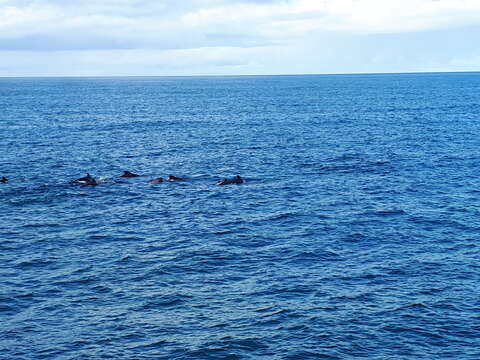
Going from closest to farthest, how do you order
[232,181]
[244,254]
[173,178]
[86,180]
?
[244,254] → [86,180] → [232,181] → [173,178]

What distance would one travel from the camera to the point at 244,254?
50.7 m

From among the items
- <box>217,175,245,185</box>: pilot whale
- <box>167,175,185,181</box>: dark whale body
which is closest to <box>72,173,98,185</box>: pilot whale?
<box>167,175,185,181</box>: dark whale body

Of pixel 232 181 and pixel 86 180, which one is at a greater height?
pixel 86 180

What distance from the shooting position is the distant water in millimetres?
35781

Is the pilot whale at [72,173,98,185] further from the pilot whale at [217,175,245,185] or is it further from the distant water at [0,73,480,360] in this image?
the pilot whale at [217,175,245,185]

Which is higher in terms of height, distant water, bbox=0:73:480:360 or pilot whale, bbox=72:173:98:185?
pilot whale, bbox=72:173:98:185

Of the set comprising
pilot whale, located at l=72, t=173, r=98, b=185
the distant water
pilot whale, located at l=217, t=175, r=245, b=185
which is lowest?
the distant water

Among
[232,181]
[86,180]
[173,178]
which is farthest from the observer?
[173,178]

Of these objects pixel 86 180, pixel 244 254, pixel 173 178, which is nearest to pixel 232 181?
pixel 173 178

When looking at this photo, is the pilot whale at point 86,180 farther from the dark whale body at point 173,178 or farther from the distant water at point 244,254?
the dark whale body at point 173,178

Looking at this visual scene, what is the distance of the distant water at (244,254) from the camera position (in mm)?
35781

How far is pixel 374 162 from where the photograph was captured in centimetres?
9138

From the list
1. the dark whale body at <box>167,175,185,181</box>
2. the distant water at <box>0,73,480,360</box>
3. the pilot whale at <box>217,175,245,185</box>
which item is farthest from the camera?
the dark whale body at <box>167,175,185,181</box>

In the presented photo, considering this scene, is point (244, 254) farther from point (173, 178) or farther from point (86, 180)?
point (86, 180)
